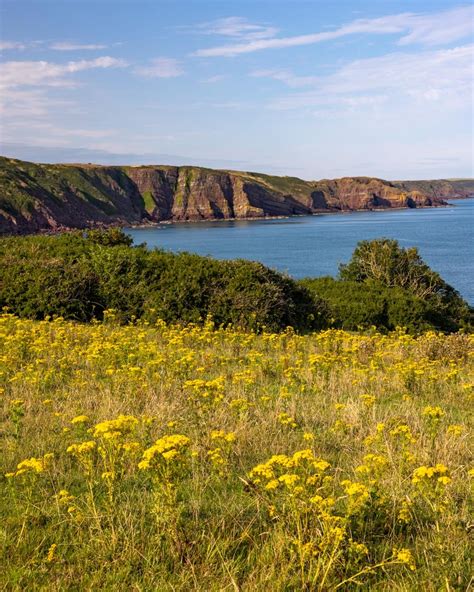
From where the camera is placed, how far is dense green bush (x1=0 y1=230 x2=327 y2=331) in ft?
52.6

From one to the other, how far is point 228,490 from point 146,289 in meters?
12.1

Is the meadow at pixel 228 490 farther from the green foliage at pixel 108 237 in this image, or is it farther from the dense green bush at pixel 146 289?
the green foliage at pixel 108 237

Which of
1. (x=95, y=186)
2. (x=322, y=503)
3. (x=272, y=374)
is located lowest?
(x=272, y=374)

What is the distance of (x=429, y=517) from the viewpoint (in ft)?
14.0

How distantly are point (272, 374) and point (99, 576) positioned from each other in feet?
19.0

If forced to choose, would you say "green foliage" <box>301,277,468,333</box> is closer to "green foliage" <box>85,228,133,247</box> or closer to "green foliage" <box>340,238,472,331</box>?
"green foliage" <box>340,238,472,331</box>

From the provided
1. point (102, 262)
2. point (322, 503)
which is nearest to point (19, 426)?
point (322, 503)

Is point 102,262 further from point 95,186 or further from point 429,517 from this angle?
point 95,186

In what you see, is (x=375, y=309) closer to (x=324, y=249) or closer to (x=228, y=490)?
(x=228, y=490)

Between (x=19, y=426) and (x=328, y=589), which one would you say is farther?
(x=19, y=426)

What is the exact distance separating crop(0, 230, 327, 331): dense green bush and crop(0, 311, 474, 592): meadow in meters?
8.06

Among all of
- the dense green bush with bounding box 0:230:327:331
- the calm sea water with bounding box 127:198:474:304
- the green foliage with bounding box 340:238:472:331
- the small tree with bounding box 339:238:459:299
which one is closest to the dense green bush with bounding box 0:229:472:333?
the dense green bush with bounding box 0:230:327:331

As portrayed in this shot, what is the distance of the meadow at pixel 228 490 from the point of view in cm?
361

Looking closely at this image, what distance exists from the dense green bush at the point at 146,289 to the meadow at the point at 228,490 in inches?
317
